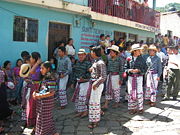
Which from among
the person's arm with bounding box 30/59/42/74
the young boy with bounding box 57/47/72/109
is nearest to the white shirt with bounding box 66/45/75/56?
the young boy with bounding box 57/47/72/109

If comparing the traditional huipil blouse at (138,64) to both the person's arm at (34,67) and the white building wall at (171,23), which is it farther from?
the white building wall at (171,23)

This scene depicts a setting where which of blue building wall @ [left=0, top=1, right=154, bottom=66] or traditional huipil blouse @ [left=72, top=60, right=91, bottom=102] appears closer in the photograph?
traditional huipil blouse @ [left=72, top=60, right=91, bottom=102]

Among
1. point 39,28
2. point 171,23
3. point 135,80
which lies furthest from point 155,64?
point 171,23

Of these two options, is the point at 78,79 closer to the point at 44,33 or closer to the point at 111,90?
the point at 111,90

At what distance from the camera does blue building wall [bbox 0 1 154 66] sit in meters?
6.51

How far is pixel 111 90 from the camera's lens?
554 cm

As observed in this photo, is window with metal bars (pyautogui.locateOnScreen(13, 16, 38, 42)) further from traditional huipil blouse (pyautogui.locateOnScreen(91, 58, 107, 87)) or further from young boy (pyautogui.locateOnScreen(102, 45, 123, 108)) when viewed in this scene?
traditional huipil blouse (pyautogui.locateOnScreen(91, 58, 107, 87))

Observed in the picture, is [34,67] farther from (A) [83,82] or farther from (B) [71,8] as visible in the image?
(B) [71,8]

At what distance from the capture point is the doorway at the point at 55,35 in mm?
8108

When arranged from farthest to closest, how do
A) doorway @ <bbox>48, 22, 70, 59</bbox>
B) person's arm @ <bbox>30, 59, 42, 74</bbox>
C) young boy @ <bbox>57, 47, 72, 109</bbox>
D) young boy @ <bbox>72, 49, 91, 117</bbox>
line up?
doorway @ <bbox>48, 22, 70, 59</bbox>, young boy @ <bbox>57, 47, 72, 109</bbox>, young boy @ <bbox>72, 49, 91, 117</bbox>, person's arm @ <bbox>30, 59, 42, 74</bbox>

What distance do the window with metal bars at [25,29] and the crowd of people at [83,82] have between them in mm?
874

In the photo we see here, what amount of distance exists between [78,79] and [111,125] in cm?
122

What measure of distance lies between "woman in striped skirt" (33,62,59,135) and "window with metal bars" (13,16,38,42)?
3.52 metres

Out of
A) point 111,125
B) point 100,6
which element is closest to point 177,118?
point 111,125
